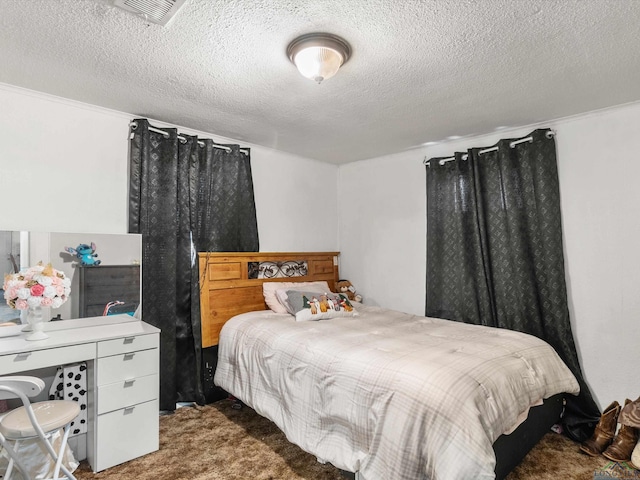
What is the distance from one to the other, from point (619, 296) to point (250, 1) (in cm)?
304

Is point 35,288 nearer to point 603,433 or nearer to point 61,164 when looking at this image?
point 61,164

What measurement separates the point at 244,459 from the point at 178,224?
1844 mm

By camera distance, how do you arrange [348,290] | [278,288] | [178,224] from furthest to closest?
[348,290], [278,288], [178,224]

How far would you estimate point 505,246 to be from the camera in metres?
3.02

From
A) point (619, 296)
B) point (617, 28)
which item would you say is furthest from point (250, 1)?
point (619, 296)

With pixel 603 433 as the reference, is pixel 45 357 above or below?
above

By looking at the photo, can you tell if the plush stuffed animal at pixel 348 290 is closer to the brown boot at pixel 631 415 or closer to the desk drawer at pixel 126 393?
the desk drawer at pixel 126 393

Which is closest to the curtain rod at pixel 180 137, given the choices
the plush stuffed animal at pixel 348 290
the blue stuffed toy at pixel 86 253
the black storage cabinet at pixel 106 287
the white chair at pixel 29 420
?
the blue stuffed toy at pixel 86 253

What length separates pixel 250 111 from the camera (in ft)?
8.98

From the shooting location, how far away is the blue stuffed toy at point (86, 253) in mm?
2521

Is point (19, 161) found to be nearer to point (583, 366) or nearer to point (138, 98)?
point (138, 98)

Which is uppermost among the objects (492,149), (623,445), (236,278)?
(492,149)

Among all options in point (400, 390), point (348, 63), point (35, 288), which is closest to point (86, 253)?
point (35, 288)

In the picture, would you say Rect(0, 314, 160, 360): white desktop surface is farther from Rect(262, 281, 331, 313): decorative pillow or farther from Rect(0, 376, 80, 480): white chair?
Rect(262, 281, 331, 313): decorative pillow
